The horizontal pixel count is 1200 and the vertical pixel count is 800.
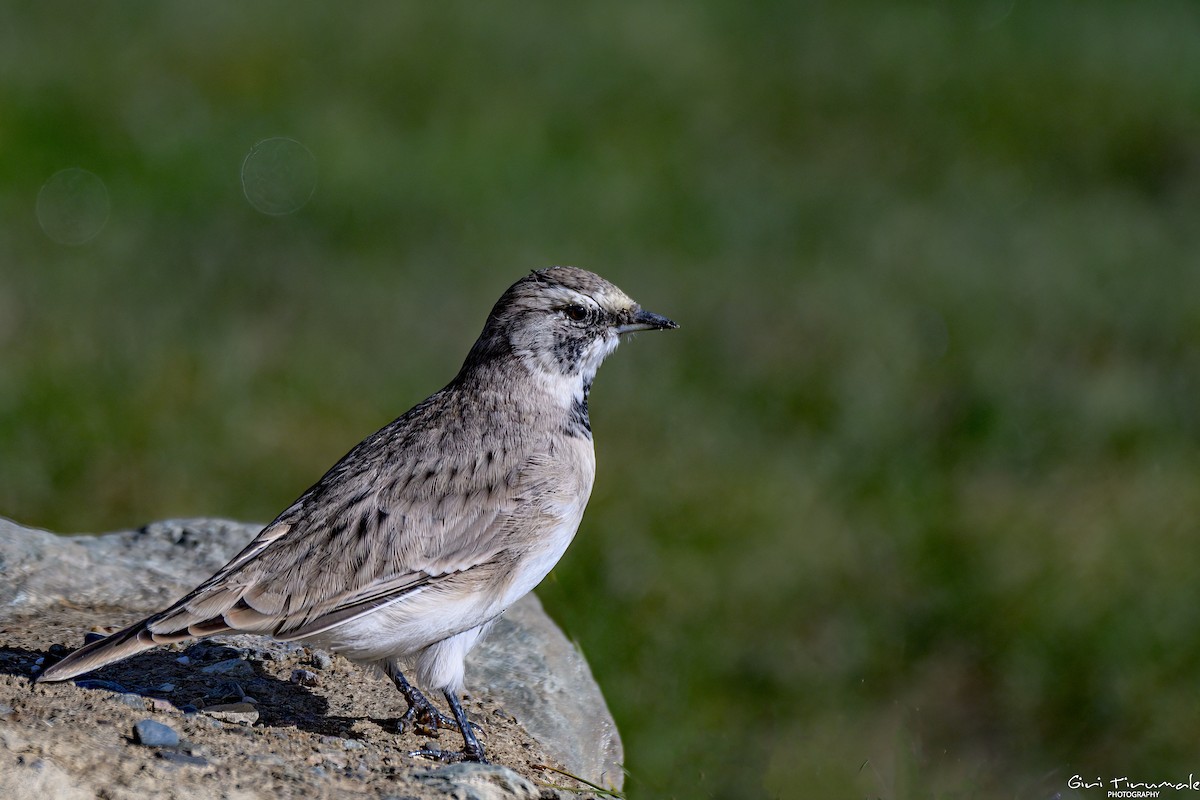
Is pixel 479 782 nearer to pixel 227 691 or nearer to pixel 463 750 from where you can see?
pixel 463 750

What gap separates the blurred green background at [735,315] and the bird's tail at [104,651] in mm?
2336

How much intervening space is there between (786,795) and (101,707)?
9.42ft

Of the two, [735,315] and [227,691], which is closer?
[227,691]

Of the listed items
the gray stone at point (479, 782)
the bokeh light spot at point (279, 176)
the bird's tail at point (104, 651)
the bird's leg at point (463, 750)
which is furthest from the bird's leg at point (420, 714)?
the bokeh light spot at point (279, 176)

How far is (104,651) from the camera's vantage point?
4.74 metres

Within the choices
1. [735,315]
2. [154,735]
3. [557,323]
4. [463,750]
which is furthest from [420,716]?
[735,315]

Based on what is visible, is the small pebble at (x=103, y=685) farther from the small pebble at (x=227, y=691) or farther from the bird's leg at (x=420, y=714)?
the bird's leg at (x=420, y=714)

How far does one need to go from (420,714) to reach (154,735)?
1301 millimetres

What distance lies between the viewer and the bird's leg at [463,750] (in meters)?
5.14

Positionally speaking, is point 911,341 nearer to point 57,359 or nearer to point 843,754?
point 843,754

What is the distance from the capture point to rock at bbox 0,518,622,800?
4344 mm

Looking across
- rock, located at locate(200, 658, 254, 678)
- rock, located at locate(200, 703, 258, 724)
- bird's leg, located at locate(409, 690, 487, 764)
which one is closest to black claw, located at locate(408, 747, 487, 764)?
bird's leg, located at locate(409, 690, 487, 764)

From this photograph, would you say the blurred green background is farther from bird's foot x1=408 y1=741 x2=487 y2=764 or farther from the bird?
→ the bird

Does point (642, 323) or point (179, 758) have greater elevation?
point (642, 323)
